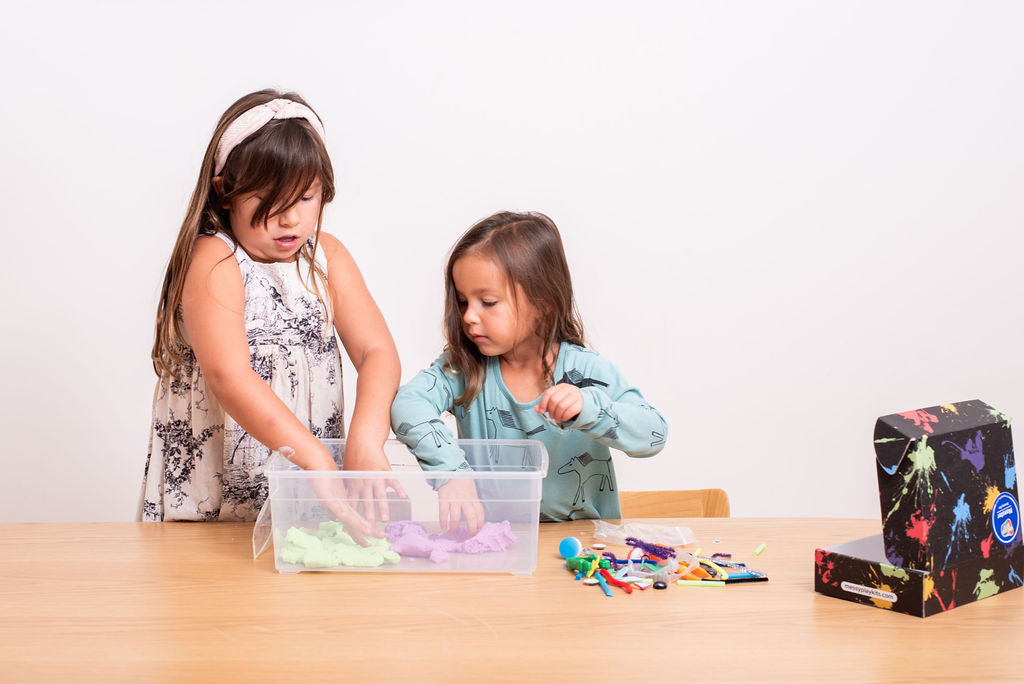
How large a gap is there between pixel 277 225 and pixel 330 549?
44 centimetres

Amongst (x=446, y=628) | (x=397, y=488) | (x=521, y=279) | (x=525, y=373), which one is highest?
(x=521, y=279)

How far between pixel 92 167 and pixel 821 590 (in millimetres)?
1813

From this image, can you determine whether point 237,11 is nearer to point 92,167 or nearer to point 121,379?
point 92,167

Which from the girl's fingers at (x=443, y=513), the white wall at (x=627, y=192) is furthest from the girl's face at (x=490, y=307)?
the white wall at (x=627, y=192)

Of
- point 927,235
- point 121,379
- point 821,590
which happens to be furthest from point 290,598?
point 927,235

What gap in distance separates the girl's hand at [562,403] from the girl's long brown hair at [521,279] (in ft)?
0.65

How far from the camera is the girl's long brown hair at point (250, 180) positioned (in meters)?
1.19

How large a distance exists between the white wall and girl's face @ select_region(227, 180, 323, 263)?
3.10ft

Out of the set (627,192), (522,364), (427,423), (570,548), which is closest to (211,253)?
(427,423)

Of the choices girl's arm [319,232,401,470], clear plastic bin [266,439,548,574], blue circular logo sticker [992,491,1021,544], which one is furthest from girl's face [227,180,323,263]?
blue circular logo sticker [992,491,1021,544]

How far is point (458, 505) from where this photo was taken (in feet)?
3.30

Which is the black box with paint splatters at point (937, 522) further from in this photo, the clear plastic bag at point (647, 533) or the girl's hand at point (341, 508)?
the girl's hand at point (341, 508)

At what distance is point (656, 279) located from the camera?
230cm

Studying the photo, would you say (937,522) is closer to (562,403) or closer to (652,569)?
(652,569)
